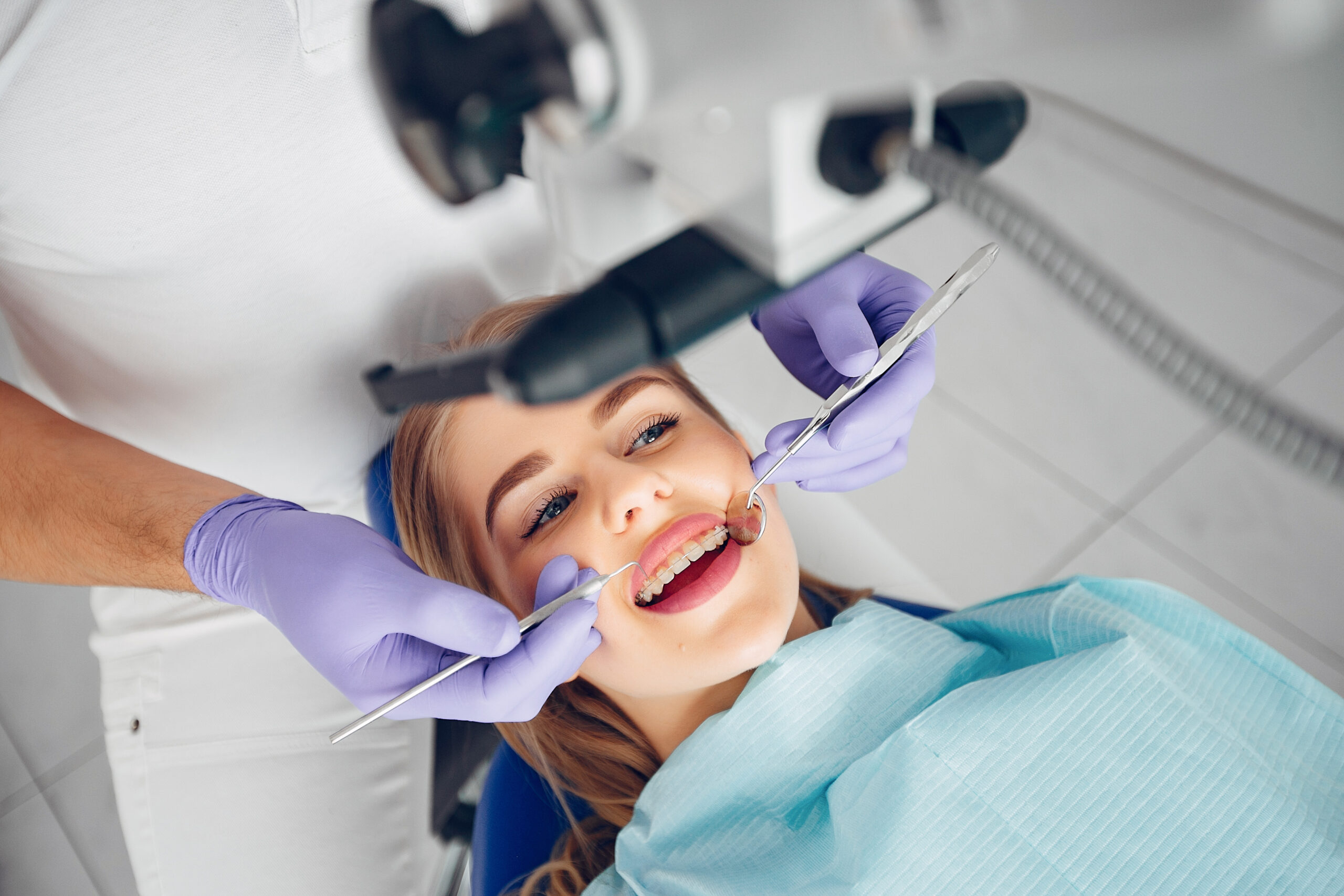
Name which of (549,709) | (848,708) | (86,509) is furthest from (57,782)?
(848,708)

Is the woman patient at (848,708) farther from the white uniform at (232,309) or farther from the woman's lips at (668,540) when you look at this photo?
the white uniform at (232,309)

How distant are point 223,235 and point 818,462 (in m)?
0.72

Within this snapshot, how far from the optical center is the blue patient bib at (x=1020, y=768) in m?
0.88

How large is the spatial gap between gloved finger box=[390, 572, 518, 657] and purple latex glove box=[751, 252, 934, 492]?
333 millimetres

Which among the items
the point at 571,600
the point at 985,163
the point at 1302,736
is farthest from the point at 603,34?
the point at 1302,736

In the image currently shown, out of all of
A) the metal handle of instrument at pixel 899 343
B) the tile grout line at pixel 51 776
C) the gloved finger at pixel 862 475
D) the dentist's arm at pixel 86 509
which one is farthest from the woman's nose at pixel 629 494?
the tile grout line at pixel 51 776

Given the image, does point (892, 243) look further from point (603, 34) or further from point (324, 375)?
point (603, 34)

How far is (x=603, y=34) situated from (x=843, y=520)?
3.50 feet

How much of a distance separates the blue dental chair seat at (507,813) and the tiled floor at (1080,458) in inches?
24.2

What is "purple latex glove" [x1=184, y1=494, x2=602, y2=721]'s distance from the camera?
2.75 ft

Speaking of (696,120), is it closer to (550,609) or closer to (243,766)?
(550,609)

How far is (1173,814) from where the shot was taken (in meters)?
0.89

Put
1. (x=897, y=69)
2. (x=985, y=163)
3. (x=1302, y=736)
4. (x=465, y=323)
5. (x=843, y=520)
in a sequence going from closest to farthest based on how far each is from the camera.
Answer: (x=897, y=69) < (x=985, y=163) < (x=1302, y=736) < (x=465, y=323) < (x=843, y=520)

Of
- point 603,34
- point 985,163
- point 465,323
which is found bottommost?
point 465,323
